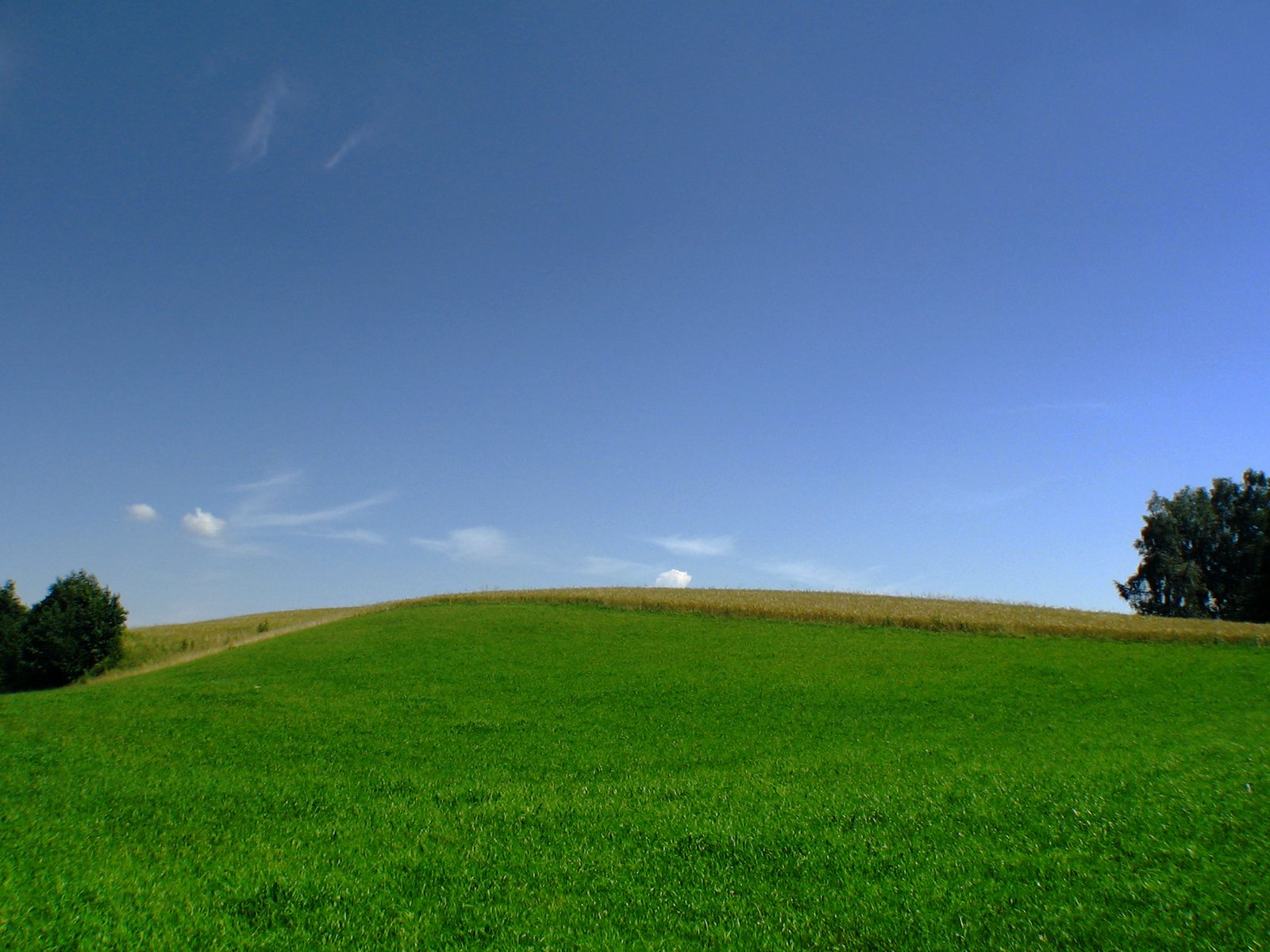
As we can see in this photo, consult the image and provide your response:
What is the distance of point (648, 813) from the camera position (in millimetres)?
14070

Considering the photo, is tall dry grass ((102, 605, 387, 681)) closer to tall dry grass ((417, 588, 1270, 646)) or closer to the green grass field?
tall dry grass ((417, 588, 1270, 646))

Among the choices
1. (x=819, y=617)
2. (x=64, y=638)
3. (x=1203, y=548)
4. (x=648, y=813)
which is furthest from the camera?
(x=1203, y=548)

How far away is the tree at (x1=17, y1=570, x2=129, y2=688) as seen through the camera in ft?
154

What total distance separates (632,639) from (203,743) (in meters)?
22.1

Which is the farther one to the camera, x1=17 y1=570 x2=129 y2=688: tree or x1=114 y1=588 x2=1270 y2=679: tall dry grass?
x1=17 y1=570 x2=129 y2=688: tree

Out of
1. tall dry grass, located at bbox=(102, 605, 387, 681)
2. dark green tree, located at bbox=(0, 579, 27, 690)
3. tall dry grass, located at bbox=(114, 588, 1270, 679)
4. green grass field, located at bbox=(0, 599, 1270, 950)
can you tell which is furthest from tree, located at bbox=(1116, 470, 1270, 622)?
dark green tree, located at bbox=(0, 579, 27, 690)

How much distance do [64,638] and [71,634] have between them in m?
0.50

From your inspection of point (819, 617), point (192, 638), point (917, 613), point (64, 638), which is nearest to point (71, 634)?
point (64, 638)

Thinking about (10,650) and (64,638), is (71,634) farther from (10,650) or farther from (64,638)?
(10,650)

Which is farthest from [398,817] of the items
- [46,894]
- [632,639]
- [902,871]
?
[632,639]

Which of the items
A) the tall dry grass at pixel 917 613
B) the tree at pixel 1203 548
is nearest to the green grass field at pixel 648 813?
the tall dry grass at pixel 917 613

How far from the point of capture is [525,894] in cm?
1068

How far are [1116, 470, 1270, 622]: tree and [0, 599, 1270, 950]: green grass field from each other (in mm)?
55417

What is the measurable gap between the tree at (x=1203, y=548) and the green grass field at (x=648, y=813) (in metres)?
55.4
